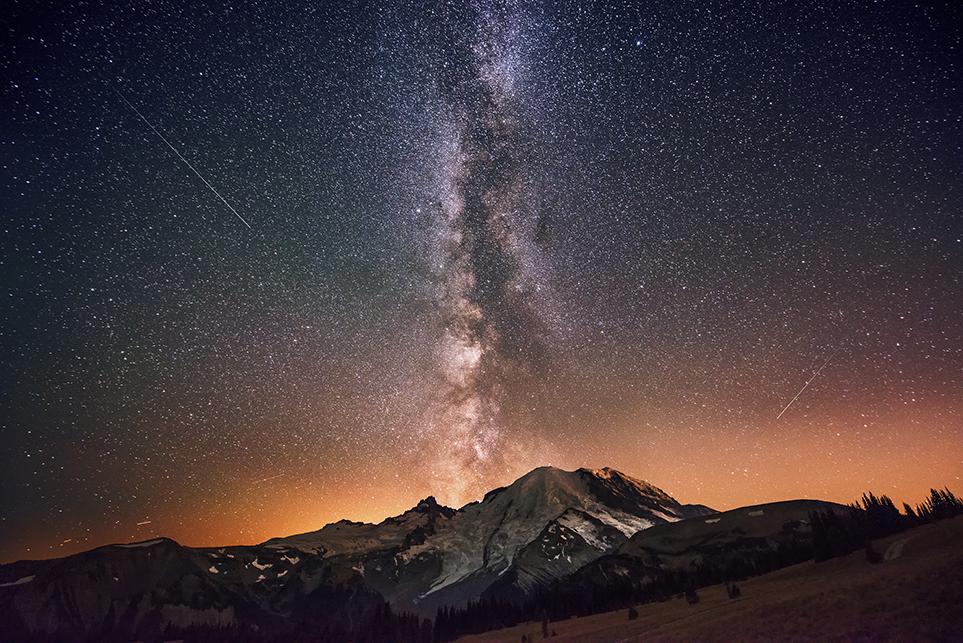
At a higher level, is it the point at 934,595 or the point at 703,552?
the point at 703,552

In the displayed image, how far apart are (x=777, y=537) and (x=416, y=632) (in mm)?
130672

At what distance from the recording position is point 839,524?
3031 inches

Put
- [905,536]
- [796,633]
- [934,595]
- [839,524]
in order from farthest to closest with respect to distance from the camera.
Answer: [839,524] < [905,536] < [796,633] < [934,595]

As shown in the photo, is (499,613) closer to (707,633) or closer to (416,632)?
(416,632)

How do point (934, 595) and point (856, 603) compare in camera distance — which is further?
point (856, 603)

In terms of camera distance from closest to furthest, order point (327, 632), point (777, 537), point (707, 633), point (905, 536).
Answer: point (707, 633) < point (905, 536) < point (327, 632) < point (777, 537)

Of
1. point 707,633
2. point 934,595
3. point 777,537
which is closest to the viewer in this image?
point 934,595

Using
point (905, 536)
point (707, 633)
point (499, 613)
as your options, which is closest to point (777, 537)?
point (499, 613)

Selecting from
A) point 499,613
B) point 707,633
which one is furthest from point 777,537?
point 707,633

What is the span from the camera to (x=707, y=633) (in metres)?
36.1

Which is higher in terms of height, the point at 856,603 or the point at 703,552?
the point at 703,552

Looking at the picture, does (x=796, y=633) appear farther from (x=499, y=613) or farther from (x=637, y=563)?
(x=637, y=563)

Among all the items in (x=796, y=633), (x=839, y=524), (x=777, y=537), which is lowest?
(x=796, y=633)

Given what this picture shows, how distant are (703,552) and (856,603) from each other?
584ft
